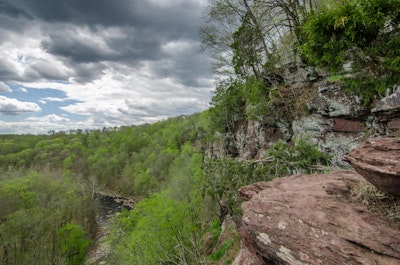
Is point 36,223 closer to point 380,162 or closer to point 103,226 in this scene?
point 103,226

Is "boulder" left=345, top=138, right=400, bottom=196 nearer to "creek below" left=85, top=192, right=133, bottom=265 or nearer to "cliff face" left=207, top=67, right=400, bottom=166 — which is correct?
"cliff face" left=207, top=67, right=400, bottom=166

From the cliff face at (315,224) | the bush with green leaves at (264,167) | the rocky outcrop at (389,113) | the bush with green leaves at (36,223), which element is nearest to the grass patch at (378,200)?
the cliff face at (315,224)

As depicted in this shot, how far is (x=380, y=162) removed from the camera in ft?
11.2

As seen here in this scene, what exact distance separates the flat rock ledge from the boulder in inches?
19.6

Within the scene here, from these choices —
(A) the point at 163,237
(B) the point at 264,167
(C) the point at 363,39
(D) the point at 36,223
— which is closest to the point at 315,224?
(B) the point at 264,167

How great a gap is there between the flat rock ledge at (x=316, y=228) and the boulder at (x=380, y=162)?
499 mm

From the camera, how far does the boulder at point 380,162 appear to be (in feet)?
10.5

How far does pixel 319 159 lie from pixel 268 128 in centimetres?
706

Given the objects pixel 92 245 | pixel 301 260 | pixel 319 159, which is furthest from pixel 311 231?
pixel 92 245

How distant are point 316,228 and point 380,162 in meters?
1.42

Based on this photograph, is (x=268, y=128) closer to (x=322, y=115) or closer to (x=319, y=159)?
(x=322, y=115)

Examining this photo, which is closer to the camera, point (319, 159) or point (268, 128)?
point (319, 159)

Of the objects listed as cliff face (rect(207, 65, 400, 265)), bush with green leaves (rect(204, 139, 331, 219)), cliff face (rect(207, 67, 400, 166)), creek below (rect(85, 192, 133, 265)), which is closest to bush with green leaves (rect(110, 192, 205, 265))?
bush with green leaves (rect(204, 139, 331, 219))

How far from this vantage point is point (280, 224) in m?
3.86
